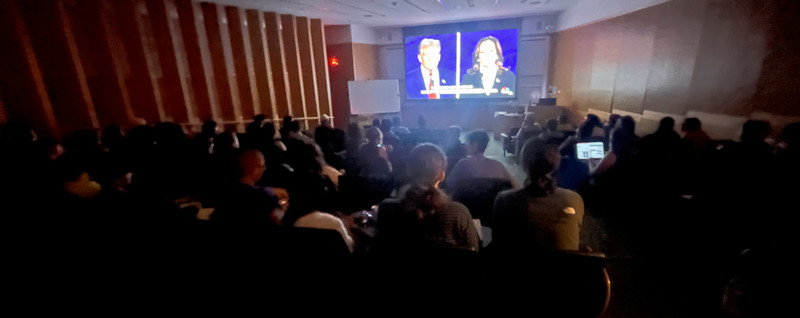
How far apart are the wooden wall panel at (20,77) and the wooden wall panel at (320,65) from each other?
4.68 meters

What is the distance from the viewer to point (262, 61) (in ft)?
22.2

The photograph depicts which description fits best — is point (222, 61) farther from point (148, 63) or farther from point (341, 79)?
point (341, 79)

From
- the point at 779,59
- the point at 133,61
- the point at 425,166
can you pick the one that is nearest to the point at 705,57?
the point at 779,59

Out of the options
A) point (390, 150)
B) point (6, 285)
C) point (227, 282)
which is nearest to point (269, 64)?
point (390, 150)

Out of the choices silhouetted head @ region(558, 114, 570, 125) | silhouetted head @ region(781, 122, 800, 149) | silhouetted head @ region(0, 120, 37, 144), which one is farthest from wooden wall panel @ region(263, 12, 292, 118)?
silhouetted head @ region(781, 122, 800, 149)

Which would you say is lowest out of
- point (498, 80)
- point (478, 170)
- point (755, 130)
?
point (478, 170)

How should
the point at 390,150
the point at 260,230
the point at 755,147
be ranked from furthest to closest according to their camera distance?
the point at 390,150 < the point at 755,147 < the point at 260,230

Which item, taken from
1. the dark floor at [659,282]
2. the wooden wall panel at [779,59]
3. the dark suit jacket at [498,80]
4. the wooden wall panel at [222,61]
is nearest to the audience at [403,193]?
the dark floor at [659,282]

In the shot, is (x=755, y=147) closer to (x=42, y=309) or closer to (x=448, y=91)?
(x=42, y=309)

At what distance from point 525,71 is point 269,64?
6538 mm

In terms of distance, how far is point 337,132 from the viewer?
4.28m

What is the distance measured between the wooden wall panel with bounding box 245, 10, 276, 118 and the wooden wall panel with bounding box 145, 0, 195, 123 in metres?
1.33

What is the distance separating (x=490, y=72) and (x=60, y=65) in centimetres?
850

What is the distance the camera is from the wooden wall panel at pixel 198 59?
5629 millimetres
